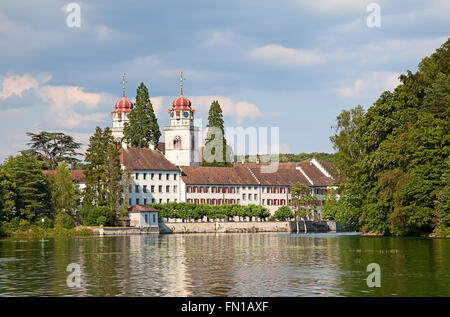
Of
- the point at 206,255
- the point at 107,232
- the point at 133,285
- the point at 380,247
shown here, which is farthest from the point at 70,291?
the point at 107,232

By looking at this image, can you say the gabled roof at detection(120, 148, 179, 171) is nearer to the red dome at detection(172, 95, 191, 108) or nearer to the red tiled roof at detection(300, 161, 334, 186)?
the red dome at detection(172, 95, 191, 108)

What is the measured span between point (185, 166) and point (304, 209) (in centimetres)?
2321

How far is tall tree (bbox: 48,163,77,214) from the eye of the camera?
107562 millimetres

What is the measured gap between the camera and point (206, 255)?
53250mm

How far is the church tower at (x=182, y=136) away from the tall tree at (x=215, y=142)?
5.89m

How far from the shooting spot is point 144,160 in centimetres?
13025

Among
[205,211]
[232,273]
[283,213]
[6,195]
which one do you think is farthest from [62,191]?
[232,273]

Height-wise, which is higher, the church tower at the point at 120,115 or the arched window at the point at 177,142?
the church tower at the point at 120,115

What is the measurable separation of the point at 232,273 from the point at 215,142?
107 m

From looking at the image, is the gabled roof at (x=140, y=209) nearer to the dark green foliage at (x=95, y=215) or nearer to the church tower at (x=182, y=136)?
the dark green foliage at (x=95, y=215)

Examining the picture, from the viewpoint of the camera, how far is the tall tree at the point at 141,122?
143500mm

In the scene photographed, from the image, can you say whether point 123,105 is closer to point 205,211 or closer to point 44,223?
point 205,211

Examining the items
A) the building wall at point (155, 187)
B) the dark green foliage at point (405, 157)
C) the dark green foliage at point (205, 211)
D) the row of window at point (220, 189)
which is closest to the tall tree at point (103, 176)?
the dark green foliage at point (205, 211)
